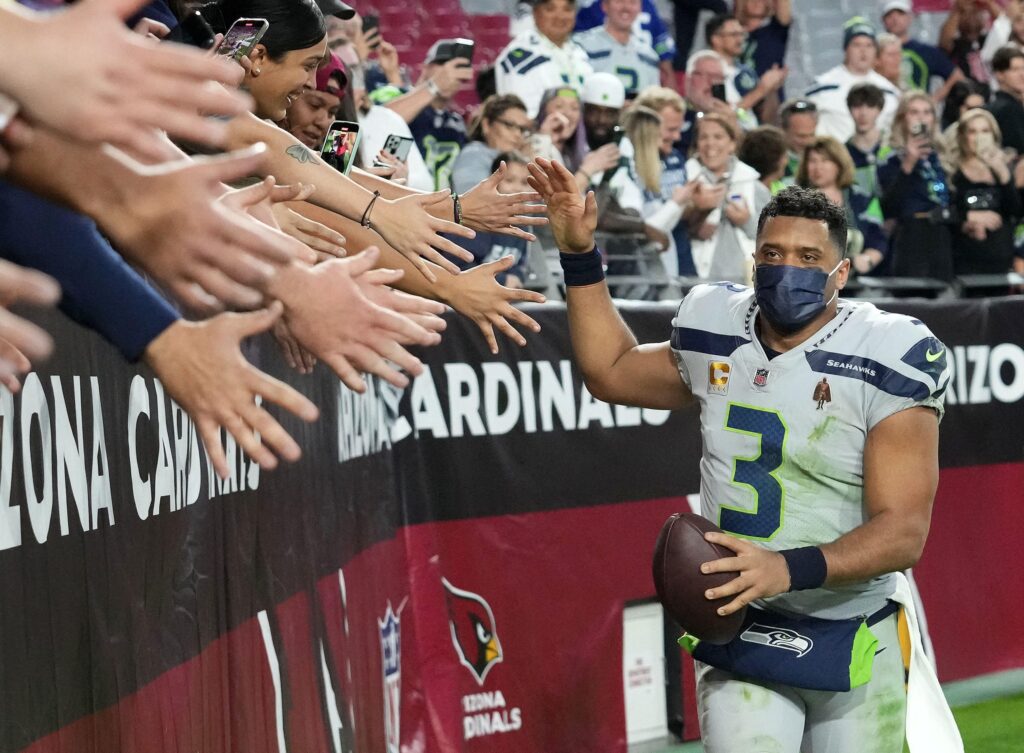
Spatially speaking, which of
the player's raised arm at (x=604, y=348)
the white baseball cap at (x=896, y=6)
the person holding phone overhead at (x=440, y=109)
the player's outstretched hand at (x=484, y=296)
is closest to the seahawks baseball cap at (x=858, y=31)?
the white baseball cap at (x=896, y=6)

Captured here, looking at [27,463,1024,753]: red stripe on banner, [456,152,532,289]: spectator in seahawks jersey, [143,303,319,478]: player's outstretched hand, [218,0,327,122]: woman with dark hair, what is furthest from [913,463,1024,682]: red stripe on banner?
[143,303,319,478]: player's outstretched hand

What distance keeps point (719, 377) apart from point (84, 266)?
2531 millimetres

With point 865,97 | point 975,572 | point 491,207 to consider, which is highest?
point 491,207

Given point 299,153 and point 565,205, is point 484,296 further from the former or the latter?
point 565,205

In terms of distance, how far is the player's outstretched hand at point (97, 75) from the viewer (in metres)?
1.34

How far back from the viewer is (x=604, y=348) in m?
4.32

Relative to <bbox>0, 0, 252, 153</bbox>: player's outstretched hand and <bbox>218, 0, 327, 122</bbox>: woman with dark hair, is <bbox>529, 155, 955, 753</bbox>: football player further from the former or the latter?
<bbox>0, 0, 252, 153</bbox>: player's outstretched hand

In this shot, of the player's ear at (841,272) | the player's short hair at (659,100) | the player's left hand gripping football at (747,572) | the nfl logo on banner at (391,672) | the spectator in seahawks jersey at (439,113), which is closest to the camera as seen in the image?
the player's left hand gripping football at (747,572)

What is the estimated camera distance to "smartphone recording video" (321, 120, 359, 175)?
400 cm

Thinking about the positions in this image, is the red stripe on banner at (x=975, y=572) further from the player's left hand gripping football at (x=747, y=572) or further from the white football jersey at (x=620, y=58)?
the player's left hand gripping football at (x=747, y=572)

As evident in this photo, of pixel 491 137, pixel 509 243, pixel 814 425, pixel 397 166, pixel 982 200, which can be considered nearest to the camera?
pixel 814 425

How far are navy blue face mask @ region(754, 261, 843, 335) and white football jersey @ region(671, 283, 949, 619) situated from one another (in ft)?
0.37

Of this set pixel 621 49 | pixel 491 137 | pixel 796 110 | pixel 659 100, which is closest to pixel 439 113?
pixel 491 137

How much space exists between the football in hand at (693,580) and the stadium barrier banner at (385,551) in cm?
104
